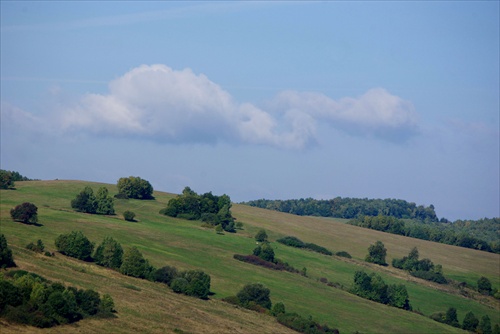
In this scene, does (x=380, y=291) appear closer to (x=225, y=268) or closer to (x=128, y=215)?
(x=225, y=268)

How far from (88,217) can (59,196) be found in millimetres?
20981

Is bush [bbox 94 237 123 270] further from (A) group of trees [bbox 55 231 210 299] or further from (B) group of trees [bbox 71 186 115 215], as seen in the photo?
(B) group of trees [bbox 71 186 115 215]

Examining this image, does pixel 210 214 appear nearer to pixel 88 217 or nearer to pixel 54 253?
pixel 88 217

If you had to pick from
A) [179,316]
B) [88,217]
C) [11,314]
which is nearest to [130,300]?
[179,316]

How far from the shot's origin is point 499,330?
97250mm

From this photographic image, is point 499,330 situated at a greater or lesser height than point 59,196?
lesser

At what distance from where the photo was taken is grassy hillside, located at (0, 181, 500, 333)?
70000 millimetres

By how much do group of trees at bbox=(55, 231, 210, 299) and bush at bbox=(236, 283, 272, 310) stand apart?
4015mm

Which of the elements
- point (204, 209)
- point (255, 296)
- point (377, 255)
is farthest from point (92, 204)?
point (377, 255)

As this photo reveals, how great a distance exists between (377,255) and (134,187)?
4866 cm

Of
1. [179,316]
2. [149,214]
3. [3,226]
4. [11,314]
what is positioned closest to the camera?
[11,314]

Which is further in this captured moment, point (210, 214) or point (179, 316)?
point (210, 214)

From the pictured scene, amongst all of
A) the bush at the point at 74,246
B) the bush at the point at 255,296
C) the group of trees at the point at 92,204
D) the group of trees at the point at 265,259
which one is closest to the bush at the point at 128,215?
the group of trees at the point at 92,204

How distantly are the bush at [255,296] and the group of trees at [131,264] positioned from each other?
4015mm
